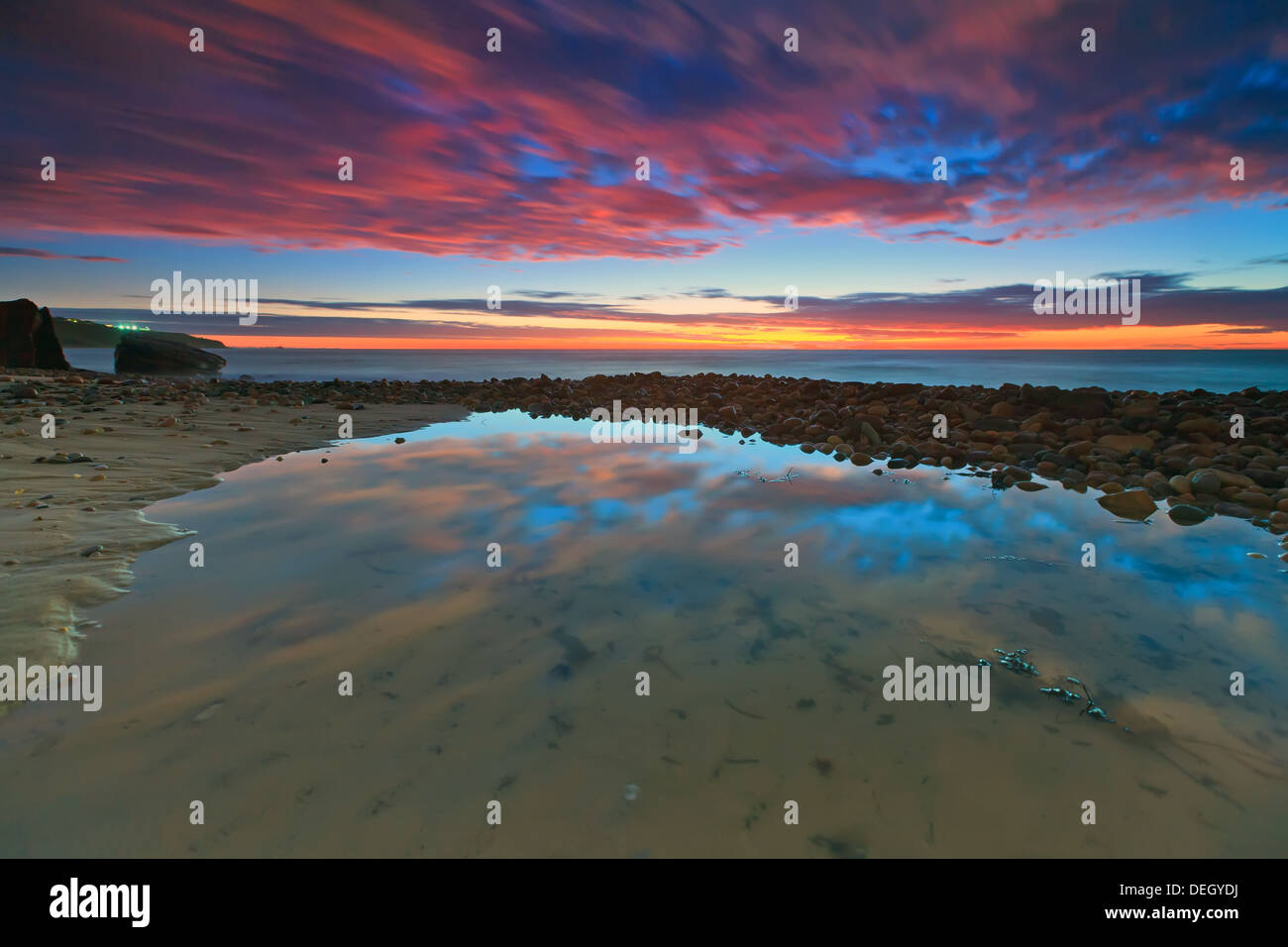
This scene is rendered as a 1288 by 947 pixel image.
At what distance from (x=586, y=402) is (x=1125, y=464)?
44.0ft

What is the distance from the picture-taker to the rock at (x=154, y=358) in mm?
32531

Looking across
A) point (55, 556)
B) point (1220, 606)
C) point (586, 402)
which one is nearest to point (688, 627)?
point (1220, 606)

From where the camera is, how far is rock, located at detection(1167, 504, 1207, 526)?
6540 millimetres

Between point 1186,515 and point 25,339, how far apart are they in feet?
138

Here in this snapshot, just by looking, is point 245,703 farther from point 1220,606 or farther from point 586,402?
point 586,402

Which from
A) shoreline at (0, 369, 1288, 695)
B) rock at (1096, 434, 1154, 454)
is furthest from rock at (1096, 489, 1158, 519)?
rock at (1096, 434, 1154, 454)

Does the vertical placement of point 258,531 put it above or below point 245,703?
above

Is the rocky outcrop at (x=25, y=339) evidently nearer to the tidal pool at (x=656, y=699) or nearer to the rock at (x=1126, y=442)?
the tidal pool at (x=656, y=699)

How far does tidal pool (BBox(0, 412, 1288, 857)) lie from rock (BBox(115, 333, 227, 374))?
118 ft

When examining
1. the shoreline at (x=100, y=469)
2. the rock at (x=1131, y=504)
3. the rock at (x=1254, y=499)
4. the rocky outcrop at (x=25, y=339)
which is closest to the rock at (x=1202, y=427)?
the rock at (x=1254, y=499)

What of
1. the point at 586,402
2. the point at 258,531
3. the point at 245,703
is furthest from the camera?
the point at 586,402

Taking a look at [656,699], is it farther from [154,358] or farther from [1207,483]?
[154,358]
